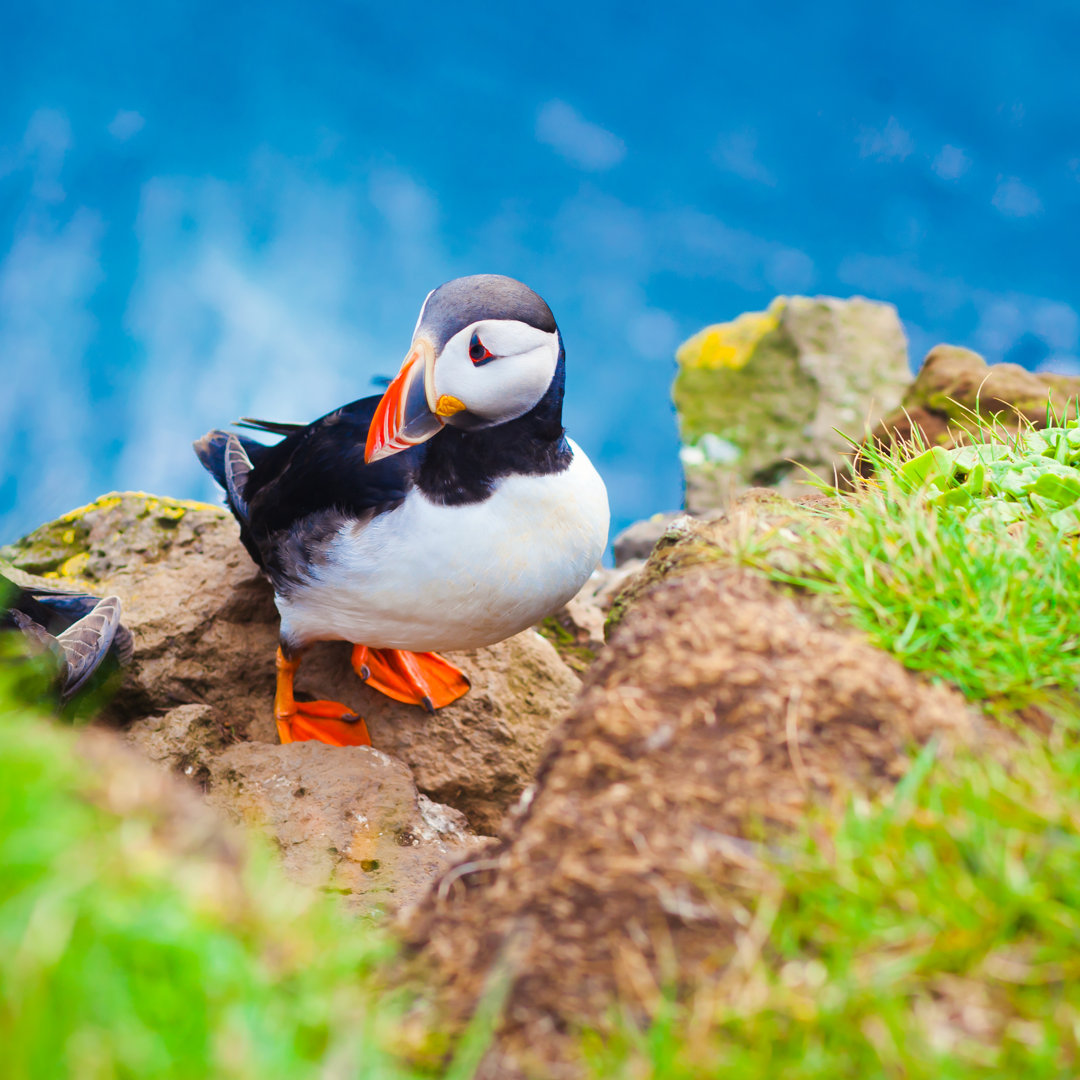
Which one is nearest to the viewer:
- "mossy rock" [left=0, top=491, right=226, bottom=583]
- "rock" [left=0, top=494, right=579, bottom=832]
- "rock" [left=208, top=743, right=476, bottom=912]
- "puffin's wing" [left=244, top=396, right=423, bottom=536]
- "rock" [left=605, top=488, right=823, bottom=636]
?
"rock" [left=605, top=488, right=823, bottom=636]

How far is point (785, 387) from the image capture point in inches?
453

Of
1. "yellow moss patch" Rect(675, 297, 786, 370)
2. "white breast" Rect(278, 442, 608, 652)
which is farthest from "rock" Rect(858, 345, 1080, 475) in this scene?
"yellow moss patch" Rect(675, 297, 786, 370)

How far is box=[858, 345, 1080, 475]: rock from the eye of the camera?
200 inches

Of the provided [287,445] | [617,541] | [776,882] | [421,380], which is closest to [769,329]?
[617,541]

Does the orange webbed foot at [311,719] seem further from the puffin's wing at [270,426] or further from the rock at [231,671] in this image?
the puffin's wing at [270,426]

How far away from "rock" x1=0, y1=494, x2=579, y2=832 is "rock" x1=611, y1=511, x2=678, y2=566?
3299mm

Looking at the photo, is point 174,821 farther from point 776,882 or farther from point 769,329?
point 769,329

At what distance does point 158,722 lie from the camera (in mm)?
4148

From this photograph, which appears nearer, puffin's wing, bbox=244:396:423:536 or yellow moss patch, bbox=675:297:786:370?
puffin's wing, bbox=244:396:423:536

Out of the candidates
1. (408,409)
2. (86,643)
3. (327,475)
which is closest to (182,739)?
(86,643)

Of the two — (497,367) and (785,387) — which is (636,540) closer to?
(785,387)

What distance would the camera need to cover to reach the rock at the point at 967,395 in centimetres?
509

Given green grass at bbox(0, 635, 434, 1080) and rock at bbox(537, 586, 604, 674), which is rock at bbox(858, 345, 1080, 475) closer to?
rock at bbox(537, 586, 604, 674)

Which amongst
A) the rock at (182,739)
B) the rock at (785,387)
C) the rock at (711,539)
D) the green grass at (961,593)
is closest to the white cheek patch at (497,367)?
the rock at (711,539)
